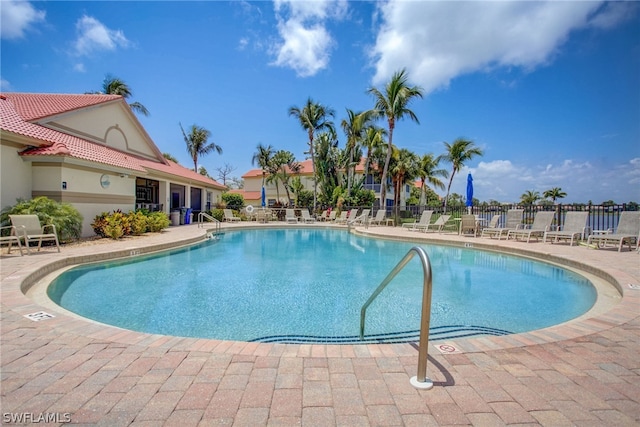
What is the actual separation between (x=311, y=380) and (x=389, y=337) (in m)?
1.96

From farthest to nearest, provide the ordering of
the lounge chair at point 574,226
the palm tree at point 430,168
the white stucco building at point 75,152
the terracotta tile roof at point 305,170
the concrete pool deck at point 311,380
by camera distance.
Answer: the terracotta tile roof at point 305,170 → the palm tree at point 430,168 → the lounge chair at point 574,226 → the white stucco building at point 75,152 → the concrete pool deck at point 311,380

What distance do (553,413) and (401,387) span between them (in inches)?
35.4

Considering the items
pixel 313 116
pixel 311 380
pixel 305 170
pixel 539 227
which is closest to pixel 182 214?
pixel 313 116

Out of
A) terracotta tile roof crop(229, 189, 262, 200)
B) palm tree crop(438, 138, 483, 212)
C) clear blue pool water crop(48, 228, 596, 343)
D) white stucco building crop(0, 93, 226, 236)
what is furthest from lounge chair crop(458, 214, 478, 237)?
terracotta tile roof crop(229, 189, 262, 200)

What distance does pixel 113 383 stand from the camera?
2109 millimetres

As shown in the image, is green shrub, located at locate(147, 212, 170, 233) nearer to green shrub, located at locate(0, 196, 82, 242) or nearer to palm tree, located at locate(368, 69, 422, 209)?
green shrub, located at locate(0, 196, 82, 242)

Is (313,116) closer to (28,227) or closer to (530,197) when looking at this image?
(28,227)

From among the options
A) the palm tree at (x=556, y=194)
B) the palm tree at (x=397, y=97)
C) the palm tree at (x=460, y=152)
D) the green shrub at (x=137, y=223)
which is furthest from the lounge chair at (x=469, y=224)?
the palm tree at (x=556, y=194)

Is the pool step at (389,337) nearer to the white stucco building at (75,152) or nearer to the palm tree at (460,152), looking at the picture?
the white stucco building at (75,152)

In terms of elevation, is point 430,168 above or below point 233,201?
above

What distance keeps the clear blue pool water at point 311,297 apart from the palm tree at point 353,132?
17.0 meters

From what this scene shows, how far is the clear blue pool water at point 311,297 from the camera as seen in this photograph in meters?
4.16

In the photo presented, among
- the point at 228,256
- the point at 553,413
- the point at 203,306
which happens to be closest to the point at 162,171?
the point at 228,256

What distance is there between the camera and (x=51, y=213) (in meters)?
8.86
